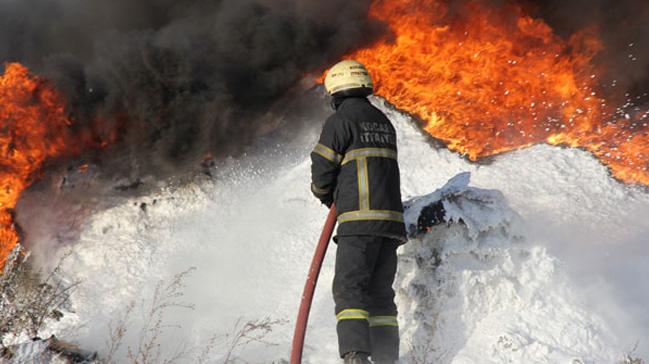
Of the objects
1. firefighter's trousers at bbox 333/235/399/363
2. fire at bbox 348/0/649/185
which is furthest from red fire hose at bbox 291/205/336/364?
fire at bbox 348/0/649/185

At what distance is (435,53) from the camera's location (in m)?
7.33

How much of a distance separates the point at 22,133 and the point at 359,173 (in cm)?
517

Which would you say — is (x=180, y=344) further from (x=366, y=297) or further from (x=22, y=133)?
(x=22, y=133)

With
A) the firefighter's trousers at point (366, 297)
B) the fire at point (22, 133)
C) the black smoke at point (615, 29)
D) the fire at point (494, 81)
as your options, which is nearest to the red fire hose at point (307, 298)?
the firefighter's trousers at point (366, 297)

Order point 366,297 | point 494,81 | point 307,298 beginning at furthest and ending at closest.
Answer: point 494,81 < point 307,298 < point 366,297

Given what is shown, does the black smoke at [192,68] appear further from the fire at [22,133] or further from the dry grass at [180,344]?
the dry grass at [180,344]

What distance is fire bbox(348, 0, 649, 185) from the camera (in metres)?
6.89

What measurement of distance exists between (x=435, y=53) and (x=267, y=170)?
2.92 metres

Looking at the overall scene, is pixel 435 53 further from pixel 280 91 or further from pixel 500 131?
pixel 280 91

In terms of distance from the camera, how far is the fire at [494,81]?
6891 millimetres

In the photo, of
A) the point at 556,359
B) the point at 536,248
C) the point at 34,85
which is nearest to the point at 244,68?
the point at 34,85

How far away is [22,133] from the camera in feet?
21.6

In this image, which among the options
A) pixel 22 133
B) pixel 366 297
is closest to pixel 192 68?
pixel 22 133

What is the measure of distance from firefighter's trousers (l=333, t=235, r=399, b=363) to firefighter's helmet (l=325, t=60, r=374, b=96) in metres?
1.09
